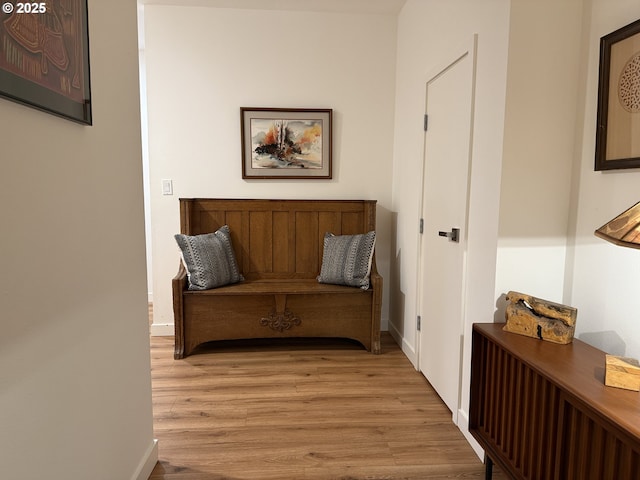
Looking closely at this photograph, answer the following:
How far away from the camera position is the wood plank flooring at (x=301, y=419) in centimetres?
186

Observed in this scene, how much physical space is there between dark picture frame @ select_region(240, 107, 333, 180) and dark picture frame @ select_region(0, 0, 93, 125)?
2.27 meters

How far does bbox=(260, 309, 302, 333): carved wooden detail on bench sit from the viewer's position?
3193 mm

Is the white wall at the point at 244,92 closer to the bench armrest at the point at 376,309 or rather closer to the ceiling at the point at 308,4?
the ceiling at the point at 308,4

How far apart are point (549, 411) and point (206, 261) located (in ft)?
8.00

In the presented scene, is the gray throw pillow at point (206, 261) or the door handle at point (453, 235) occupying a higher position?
the door handle at point (453, 235)

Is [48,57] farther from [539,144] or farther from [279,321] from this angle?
[279,321]

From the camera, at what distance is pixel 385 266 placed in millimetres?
3740

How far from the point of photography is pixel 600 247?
157 cm

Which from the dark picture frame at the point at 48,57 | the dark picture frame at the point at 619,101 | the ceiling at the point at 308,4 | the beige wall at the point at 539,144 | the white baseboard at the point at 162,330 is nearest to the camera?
the dark picture frame at the point at 48,57

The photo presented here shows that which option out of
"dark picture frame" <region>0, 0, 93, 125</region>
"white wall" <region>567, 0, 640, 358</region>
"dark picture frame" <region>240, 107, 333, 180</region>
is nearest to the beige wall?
"white wall" <region>567, 0, 640, 358</region>

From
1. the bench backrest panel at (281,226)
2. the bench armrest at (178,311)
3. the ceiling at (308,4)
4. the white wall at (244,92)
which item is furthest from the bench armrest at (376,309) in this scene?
the ceiling at (308,4)

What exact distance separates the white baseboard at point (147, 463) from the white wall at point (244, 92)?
185 cm

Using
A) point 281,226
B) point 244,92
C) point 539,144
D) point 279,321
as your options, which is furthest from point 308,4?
point 279,321

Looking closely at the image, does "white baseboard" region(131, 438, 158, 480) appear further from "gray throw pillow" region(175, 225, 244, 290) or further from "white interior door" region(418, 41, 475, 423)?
"white interior door" region(418, 41, 475, 423)
